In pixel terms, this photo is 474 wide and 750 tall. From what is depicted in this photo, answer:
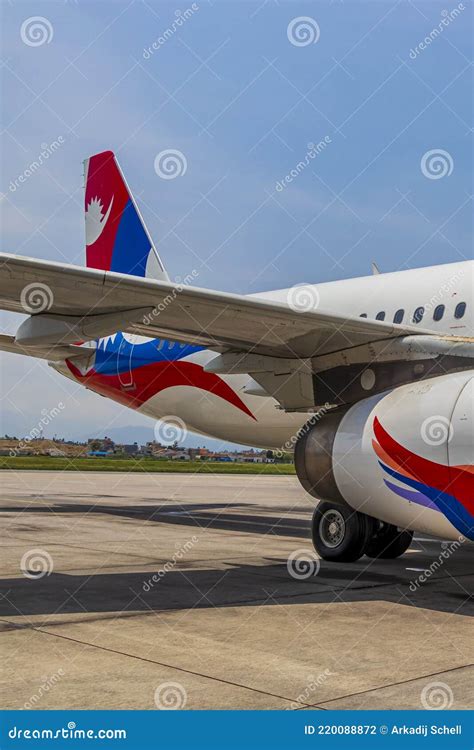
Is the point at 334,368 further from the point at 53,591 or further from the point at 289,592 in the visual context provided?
the point at 53,591

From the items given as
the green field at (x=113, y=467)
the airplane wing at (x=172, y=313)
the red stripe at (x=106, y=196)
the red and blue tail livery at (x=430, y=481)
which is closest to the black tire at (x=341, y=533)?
the red and blue tail livery at (x=430, y=481)

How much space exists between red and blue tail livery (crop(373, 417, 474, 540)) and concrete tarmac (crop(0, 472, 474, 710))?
818 mm

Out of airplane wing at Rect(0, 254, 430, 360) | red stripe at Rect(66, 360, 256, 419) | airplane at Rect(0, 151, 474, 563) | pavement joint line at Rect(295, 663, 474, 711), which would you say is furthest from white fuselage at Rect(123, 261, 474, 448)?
pavement joint line at Rect(295, 663, 474, 711)

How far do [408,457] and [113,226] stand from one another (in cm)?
1160

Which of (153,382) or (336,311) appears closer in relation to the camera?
(336,311)

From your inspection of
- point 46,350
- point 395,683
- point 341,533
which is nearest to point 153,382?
point 46,350

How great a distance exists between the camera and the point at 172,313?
8578 millimetres

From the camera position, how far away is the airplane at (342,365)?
7426mm

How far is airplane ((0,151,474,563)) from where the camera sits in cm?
743

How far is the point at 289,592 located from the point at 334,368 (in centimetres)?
321

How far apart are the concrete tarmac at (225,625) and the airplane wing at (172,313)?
254 centimetres

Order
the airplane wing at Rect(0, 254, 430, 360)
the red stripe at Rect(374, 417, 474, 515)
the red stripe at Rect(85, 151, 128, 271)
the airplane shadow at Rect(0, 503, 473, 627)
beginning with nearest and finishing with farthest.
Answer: the airplane shadow at Rect(0, 503, 473, 627) < the airplane wing at Rect(0, 254, 430, 360) < the red stripe at Rect(374, 417, 474, 515) < the red stripe at Rect(85, 151, 128, 271)

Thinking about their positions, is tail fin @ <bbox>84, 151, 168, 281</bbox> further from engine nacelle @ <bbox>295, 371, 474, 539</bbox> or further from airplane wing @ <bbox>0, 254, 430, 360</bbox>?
engine nacelle @ <bbox>295, 371, 474, 539</bbox>

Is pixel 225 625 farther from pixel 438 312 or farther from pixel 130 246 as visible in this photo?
pixel 130 246
